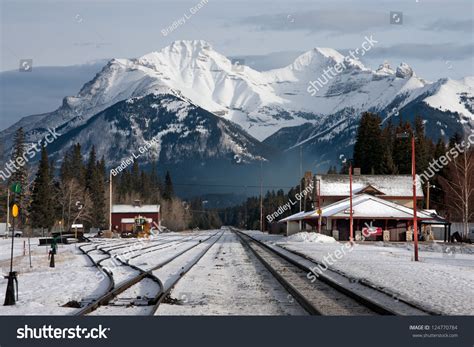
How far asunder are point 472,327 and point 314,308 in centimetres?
349

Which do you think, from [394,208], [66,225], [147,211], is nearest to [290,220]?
[394,208]

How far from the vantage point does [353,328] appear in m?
14.3

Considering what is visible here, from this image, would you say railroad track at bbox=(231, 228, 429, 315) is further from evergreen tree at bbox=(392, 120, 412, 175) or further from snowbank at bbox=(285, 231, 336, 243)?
evergreen tree at bbox=(392, 120, 412, 175)

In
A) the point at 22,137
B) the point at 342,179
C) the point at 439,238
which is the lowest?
the point at 439,238

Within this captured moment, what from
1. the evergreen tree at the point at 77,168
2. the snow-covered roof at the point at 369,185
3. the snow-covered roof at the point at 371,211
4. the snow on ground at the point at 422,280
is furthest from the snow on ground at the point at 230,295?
the evergreen tree at the point at 77,168

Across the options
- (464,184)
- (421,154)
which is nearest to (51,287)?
(464,184)

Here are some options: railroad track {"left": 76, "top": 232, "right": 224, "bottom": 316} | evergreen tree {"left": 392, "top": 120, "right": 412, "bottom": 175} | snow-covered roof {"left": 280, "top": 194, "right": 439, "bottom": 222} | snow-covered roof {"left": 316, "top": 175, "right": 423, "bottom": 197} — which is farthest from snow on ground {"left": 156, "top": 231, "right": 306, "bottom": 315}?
evergreen tree {"left": 392, "top": 120, "right": 412, "bottom": 175}

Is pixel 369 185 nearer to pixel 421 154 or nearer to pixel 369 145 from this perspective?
pixel 421 154

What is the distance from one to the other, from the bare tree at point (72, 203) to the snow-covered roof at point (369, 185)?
3722 centimetres

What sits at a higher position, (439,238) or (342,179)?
(342,179)

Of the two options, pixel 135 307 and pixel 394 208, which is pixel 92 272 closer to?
pixel 135 307

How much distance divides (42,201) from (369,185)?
151 feet

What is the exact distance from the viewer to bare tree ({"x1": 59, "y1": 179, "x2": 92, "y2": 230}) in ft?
360

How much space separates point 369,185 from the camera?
92.1 m
